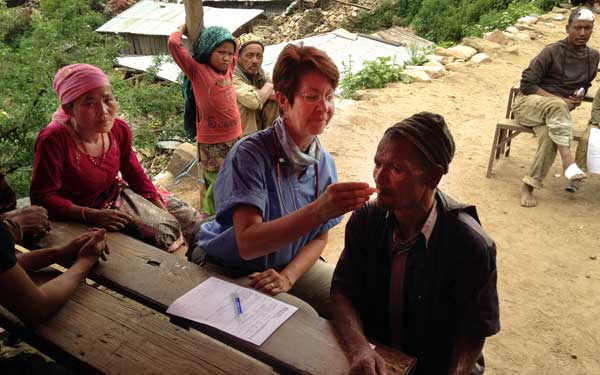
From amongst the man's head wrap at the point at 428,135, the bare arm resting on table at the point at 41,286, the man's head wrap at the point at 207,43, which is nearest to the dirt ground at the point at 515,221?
the man's head wrap at the point at 207,43

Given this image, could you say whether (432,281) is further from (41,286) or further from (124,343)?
(41,286)

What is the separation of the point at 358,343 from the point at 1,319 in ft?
4.36

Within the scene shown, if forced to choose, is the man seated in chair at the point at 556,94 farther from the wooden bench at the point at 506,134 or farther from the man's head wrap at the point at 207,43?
the man's head wrap at the point at 207,43

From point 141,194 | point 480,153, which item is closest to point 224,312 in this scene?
point 141,194

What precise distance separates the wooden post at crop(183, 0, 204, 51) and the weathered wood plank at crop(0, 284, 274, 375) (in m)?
2.54

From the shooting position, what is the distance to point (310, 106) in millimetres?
2010

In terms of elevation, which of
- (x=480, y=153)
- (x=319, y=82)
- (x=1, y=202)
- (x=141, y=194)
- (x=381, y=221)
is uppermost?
(x=319, y=82)

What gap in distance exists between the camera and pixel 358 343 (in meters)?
1.62

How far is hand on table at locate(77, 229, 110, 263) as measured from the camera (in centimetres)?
205

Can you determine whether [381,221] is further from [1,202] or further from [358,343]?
[1,202]

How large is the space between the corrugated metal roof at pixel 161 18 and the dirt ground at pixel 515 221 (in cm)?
835

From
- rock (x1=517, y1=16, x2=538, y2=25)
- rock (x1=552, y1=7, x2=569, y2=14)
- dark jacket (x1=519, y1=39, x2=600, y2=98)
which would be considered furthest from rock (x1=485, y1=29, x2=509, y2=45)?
dark jacket (x1=519, y1=39, x2=600, y2=98)

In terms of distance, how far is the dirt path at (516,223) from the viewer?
3184 mm

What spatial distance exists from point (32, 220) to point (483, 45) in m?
9.80
